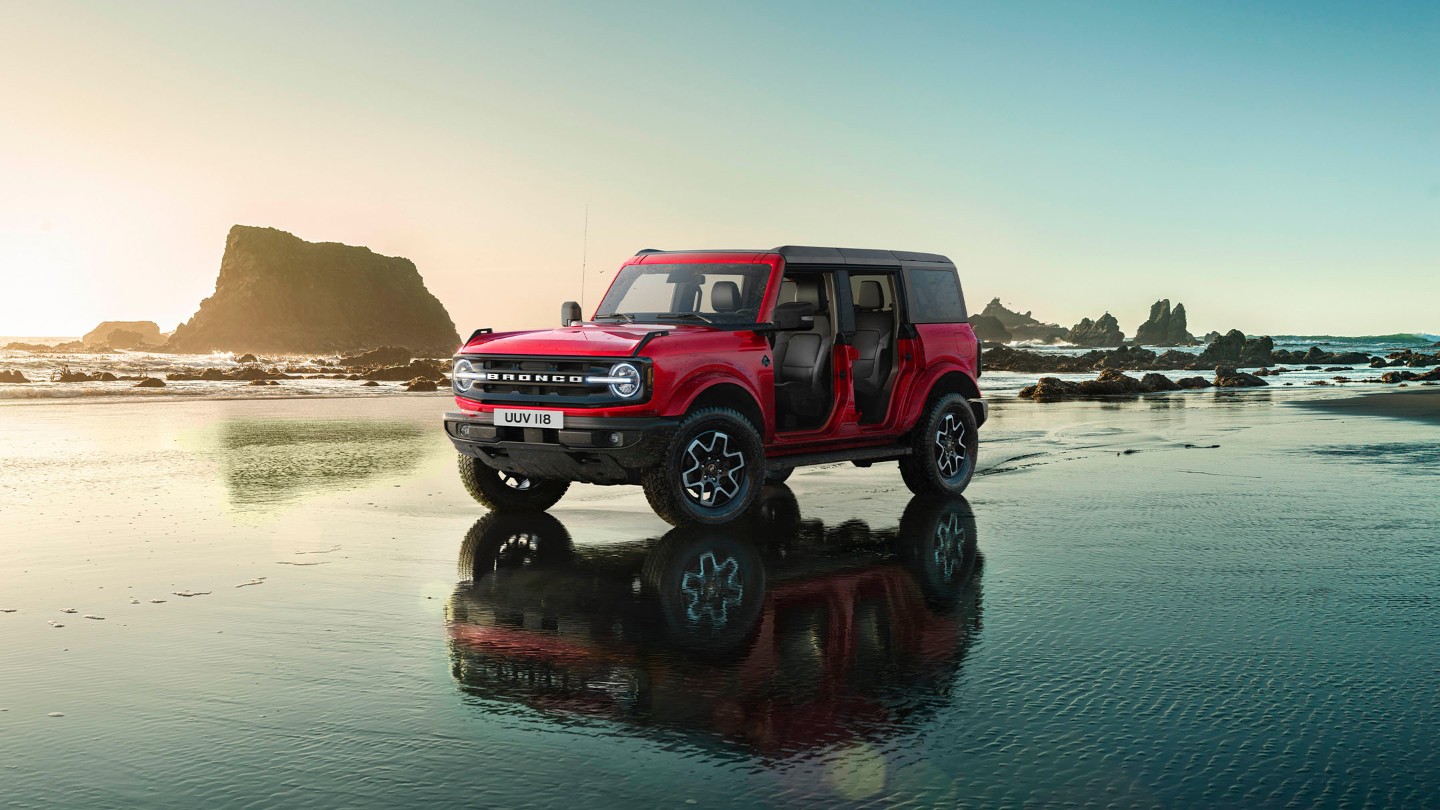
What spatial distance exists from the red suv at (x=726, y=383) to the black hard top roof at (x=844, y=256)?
0.02m

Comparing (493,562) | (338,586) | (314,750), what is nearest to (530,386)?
(493,562)

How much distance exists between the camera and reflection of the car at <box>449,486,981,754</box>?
15.8 feet

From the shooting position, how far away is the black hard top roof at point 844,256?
1062cm

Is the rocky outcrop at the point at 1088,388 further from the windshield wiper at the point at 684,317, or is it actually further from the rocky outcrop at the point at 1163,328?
the rocky outcrop at the point at 1163,328

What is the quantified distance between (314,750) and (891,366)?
7905 millimetres

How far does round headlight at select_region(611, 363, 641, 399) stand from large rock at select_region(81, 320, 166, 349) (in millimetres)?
163836

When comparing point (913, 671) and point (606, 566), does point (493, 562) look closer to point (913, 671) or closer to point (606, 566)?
point (606, 566)

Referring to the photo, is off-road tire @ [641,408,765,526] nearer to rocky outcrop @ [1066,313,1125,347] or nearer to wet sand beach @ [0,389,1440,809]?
wet sand beach @ [0,389,1440,809]

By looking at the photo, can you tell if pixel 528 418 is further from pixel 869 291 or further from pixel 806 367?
pixel 869 291

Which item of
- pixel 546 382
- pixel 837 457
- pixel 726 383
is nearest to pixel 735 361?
pixel 726 383

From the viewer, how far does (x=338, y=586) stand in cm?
716

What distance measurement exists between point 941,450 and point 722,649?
251 inches

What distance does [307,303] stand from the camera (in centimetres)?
17562

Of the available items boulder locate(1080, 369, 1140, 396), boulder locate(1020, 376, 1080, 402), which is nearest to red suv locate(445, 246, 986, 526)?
boulder locate(1020, 376, 1080, 402)
